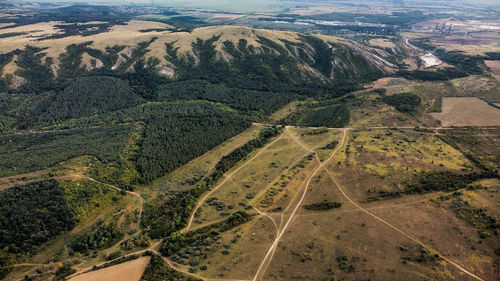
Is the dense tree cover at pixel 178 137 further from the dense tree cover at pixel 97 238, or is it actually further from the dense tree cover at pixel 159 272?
the dense tree cover at pixel 159 272

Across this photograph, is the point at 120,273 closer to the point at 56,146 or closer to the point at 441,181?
the point at 56,146

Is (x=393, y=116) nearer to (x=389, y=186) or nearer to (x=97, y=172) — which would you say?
(x=389, y=186)

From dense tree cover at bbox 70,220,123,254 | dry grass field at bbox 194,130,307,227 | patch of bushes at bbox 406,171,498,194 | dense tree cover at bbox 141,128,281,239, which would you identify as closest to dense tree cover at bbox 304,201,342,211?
dry grass field at bbox 194,130,307,227

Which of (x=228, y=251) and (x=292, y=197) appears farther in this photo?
(x=292, y=197)

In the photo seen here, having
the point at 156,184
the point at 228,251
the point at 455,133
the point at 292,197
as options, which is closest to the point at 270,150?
the point at 292,197

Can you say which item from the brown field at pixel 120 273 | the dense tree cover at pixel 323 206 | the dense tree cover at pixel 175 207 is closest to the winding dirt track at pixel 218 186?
the dense tree cover at pixel 175 207

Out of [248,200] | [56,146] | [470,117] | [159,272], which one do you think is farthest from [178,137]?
[470,117]
